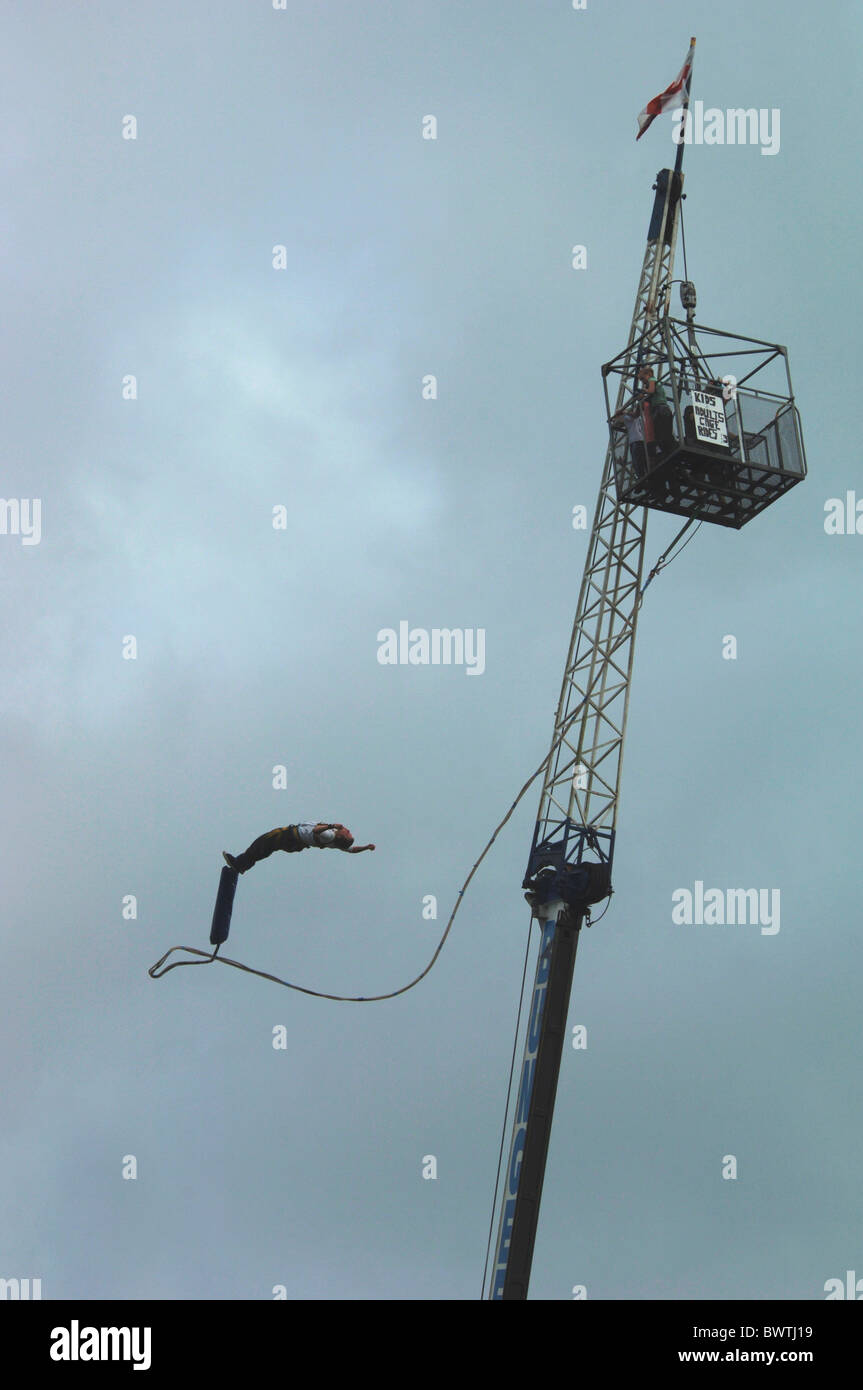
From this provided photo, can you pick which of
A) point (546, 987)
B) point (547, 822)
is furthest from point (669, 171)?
point (546, 987)

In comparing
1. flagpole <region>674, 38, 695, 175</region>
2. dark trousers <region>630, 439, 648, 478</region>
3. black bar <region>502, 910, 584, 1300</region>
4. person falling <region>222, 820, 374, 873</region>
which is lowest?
black bar <region>502, 910, 584, 1300</region>

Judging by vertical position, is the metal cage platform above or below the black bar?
above

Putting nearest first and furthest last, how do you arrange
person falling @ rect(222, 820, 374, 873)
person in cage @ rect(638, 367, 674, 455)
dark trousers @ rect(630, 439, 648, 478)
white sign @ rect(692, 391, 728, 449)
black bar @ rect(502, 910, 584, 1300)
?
1. person falling @ rect(222, 820, 374, 873)
2. black bar @ rect(502, 910, 584, 1300)
3. white sign @ rect(692, 391, 728, 449)
4. person in cage @ rect(638, 367, 674, 455)
5. dark trousers @ rect(630, 439, 648, 478)

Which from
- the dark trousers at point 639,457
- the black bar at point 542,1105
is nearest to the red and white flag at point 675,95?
the dark trousers at point 639,457

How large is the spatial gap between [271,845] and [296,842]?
651 millimetres

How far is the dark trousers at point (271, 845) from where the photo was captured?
33.4 metres

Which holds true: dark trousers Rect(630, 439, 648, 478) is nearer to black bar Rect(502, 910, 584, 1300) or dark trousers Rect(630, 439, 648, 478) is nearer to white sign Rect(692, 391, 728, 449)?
white sign Rect(692, 391, 728, 449)

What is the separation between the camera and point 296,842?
33500 millimetres

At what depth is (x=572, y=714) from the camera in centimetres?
4638

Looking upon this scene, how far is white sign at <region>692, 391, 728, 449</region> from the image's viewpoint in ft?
138

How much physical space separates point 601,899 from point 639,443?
507 inches

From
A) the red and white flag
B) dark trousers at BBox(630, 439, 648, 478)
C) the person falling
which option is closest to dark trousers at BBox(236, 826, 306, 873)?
the person falling

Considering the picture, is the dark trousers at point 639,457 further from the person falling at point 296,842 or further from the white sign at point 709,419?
the person falling at point 296,842

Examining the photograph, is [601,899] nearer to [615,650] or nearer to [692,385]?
[615,650]
